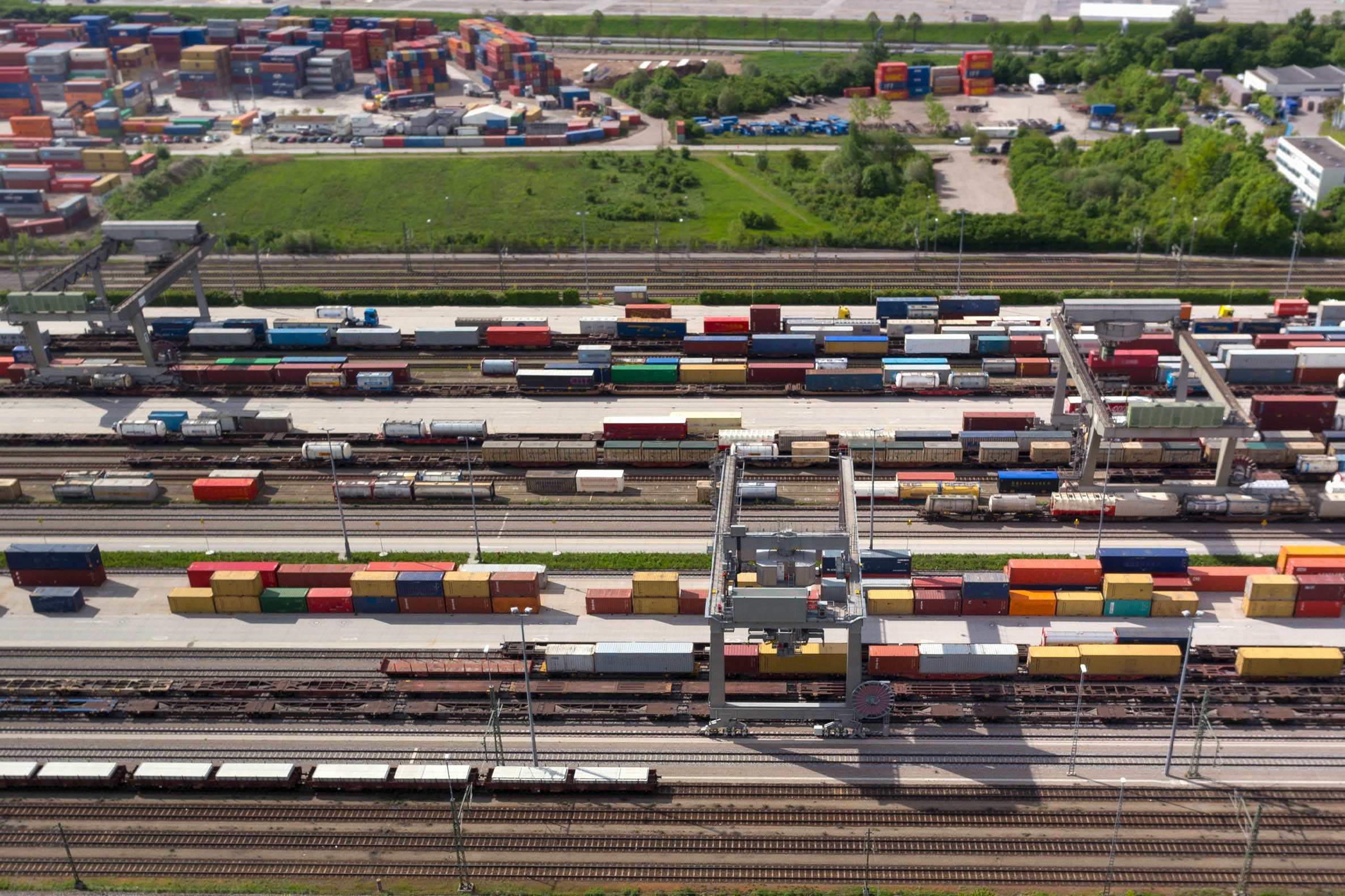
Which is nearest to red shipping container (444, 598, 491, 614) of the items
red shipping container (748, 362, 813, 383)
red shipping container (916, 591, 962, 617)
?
red shipping container (916, 591, 962, 617)

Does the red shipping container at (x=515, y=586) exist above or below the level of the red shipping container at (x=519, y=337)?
below

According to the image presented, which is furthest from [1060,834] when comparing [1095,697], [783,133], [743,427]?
[783,133]

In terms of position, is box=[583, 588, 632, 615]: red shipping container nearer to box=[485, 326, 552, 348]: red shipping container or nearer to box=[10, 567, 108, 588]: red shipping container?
box=[10, 567, 108, 588]: red shipping container

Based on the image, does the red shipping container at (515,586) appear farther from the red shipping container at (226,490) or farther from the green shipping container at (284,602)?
the red shipping container at (226,490)

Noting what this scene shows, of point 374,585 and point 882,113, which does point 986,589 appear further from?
point 882,113

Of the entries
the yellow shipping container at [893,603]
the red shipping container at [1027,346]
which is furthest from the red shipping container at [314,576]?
the red shipping container at [1027,346]

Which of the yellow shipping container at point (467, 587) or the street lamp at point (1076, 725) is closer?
the street lamp at point (1076, 725)
